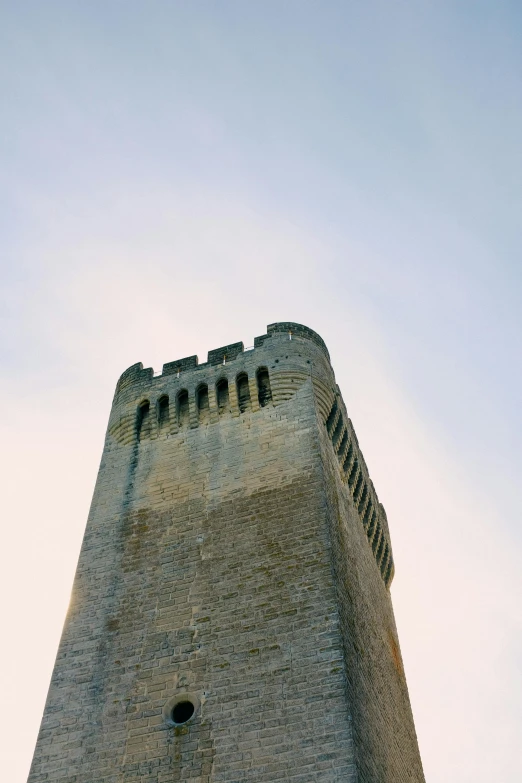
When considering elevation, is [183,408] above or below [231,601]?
above

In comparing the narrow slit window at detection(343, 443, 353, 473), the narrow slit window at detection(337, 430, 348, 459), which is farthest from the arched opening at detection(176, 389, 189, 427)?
the narrow slit window at detection(343, 443, 353, 473)

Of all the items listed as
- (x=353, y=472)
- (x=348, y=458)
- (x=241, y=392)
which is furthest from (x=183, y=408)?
(x=353, y=472)

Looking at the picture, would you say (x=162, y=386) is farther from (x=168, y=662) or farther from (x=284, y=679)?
(x=284, y=679)

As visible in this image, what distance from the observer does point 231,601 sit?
42.1ft

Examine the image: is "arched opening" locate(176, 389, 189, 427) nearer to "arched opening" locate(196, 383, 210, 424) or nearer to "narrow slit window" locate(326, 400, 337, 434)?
"arched opening" locate(196, 383, 210, 424)

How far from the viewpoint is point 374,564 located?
18328 millimetres

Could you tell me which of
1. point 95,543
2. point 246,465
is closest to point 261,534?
point 246,465

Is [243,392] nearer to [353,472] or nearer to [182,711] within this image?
[353,472]

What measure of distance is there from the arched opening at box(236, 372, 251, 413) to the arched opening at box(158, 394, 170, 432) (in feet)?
5.91

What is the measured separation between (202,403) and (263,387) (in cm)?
151

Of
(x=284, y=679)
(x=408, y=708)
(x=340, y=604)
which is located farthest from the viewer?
(x=408, y=708)

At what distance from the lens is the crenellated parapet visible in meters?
16.6

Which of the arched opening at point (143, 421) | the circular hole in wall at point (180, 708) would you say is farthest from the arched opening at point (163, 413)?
the circular hole in wall at point (180, 708)

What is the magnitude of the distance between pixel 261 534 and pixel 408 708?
638 centimetres
